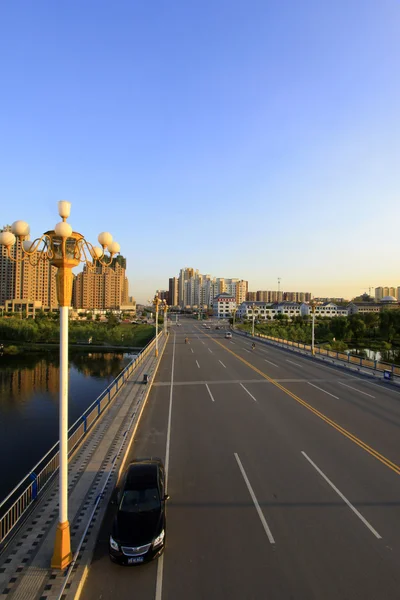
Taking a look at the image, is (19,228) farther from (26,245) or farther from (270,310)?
(270,310)

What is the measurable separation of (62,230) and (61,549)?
5954 millimetres

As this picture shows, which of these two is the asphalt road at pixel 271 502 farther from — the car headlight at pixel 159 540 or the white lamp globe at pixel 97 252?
the white lamp globe at pixel 97 252

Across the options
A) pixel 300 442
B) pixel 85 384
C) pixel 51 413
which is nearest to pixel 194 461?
pixel 300 442

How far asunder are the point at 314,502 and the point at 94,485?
578 cm

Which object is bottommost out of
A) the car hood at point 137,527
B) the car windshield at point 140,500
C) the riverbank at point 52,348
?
the riverbank at point 52,348

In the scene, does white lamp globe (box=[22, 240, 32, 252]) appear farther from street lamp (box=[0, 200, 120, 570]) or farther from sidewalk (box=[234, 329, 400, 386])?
sidewalk (box=[234, 329, 400, 386])

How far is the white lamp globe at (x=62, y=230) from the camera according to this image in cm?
672

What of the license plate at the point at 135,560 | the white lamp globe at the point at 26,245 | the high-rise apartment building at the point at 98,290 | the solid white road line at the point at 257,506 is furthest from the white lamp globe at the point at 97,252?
the high-rise apartment building at the point at 98,290

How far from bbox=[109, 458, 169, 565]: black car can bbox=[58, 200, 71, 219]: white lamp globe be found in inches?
241

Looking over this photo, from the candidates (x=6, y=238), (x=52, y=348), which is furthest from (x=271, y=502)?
(x=52, y=348)

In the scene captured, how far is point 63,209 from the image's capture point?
276 inches

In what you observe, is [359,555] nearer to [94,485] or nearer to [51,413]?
[94,485]

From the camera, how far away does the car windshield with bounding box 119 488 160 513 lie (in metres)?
7.65

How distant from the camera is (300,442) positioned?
13297 millimetres
